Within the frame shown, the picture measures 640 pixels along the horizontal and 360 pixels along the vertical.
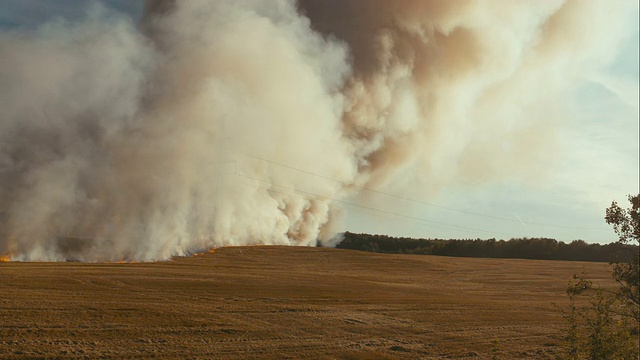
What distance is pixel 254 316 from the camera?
73.9 ft

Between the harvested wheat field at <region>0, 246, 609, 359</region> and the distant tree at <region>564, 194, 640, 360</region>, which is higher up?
the distant tree at <region>564, 194, 640, 360</region>

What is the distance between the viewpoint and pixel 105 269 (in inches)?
1329

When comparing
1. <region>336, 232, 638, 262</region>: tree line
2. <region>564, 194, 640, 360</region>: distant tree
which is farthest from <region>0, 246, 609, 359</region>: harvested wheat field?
<region>336, 232, 638, 262</region>: tree line

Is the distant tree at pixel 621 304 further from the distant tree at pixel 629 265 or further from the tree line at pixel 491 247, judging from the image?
the tree line at pixel 491 247

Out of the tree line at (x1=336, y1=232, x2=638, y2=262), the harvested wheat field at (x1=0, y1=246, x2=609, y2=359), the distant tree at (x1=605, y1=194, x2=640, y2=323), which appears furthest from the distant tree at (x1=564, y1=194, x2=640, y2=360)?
the tree line at (x1=336, y1=232, x2=638, y2=262)

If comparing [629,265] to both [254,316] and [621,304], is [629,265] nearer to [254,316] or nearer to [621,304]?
[621,304]

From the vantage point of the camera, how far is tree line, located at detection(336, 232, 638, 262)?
76.1 metres

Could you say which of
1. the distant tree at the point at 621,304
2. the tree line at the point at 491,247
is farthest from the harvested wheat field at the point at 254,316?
the tree line at the point at 491,247

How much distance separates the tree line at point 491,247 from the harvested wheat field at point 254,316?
40251 mm

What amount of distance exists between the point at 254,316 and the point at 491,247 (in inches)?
2684

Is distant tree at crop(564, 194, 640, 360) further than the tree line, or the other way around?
the tree line

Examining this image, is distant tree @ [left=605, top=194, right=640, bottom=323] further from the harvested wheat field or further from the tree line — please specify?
the tree line

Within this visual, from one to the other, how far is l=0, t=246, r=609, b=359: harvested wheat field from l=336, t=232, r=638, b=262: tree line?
132 feet

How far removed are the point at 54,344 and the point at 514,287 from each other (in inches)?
1369
